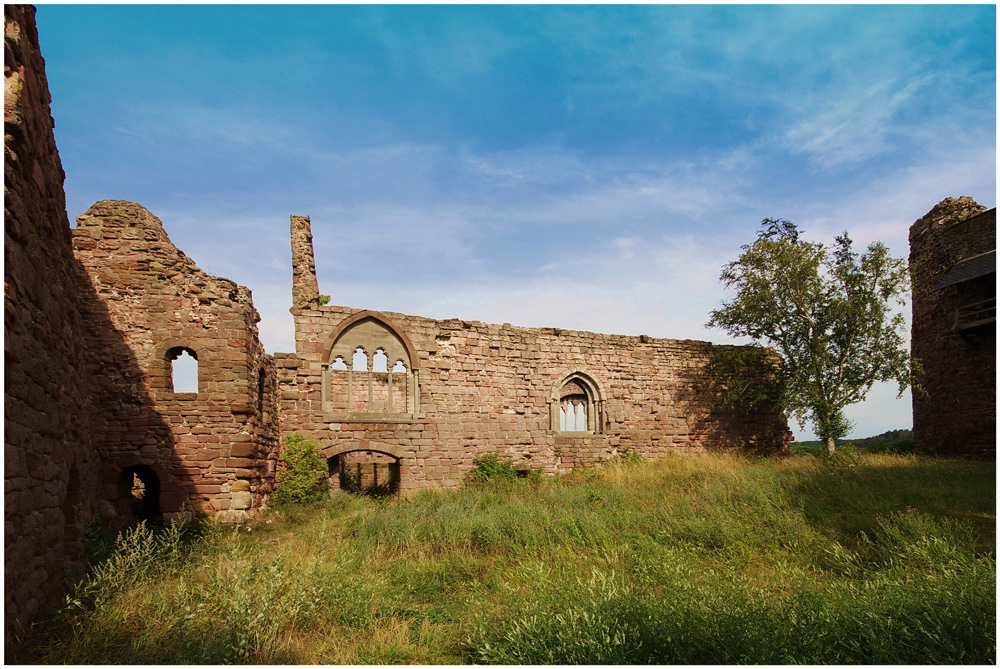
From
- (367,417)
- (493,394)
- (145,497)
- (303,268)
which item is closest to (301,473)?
(367,417)

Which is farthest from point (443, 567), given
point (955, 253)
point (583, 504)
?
point (955, 253)

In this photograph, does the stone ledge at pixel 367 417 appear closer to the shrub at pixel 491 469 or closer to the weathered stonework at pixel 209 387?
the weathered stonework at pixel 209 387

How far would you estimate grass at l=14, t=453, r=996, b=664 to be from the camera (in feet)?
13.3

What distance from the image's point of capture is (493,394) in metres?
14.3

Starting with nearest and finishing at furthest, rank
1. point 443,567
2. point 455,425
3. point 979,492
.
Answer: point 443,567, point 979,492, point 455,425

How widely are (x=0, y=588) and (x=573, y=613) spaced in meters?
3.84

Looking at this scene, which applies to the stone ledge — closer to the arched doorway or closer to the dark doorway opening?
the arched doorway

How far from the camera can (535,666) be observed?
377cm

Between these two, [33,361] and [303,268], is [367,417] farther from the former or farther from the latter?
[33,361]

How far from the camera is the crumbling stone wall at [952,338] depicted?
14172 millimetres

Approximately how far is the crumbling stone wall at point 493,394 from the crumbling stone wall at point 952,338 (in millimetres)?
3933

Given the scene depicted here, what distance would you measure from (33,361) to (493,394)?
10.6 meters

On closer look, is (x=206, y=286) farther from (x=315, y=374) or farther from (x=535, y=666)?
(x=535, y=666)

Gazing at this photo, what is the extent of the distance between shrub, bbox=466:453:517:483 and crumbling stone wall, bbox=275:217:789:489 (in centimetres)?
18
